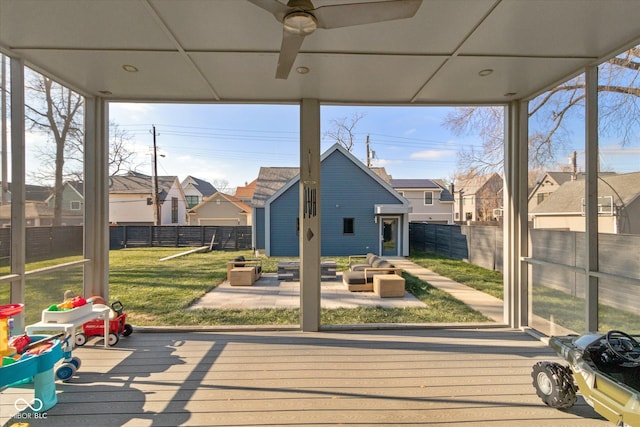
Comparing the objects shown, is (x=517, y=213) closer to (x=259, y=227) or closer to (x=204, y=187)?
(x=259, y=227)

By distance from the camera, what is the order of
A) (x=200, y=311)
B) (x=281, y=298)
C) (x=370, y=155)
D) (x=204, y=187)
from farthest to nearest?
(x=204, y=187)
(x=370, y=155)
(x=281, y=298)
(x=200, y=311)

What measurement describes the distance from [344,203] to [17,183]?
36.1ft

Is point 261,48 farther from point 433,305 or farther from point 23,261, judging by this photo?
point 433,305

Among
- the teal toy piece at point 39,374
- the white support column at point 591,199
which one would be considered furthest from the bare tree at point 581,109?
the teal toy piece at point 39,374

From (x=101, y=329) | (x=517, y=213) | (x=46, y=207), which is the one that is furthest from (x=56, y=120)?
(x=517, y=213)

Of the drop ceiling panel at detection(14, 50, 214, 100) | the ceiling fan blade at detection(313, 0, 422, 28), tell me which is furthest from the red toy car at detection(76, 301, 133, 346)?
the ceiling fan blade at detection(313, 0, 422, 28)

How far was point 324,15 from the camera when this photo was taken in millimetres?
1765

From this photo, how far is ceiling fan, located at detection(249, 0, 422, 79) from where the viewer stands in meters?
1.63

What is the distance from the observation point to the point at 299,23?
1.81m

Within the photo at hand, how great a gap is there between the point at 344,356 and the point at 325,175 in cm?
1027

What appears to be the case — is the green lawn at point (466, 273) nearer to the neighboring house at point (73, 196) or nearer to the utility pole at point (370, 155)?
the utility pole at point (370, 155)

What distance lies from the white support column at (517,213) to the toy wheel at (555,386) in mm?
1783

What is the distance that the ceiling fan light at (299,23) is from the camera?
176 centimetres

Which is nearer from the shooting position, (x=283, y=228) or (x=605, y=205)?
(x=605, y=205)
